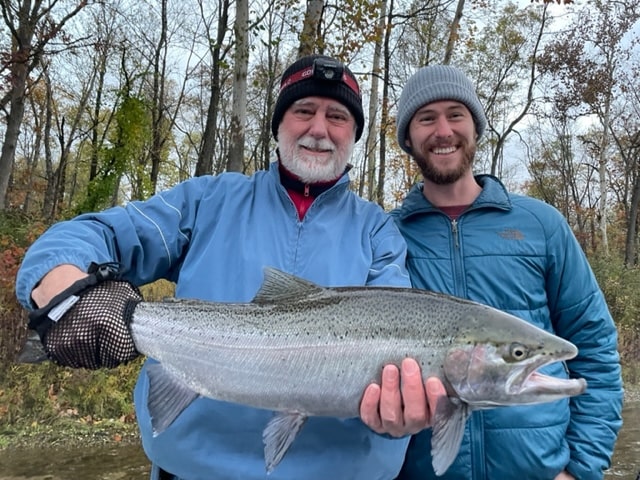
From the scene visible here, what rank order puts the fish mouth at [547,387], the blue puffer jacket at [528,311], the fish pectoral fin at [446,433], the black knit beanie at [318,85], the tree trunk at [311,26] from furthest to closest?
the tree trunk at [311,26]
the black knit beanie at [318,85]
the blue puffer jacket at [528,311]
the fish pectoral fin at [446,433]
the fish mouth at [547,387]

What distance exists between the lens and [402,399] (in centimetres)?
234

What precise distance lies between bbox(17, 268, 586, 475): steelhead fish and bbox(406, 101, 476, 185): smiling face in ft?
3.81

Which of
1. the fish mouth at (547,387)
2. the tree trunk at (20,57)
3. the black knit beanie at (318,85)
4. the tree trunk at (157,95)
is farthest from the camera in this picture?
the tree trunk at (157,95)

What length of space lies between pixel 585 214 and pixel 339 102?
42500 millimetres

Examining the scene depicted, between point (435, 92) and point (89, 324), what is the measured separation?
8.16 ft

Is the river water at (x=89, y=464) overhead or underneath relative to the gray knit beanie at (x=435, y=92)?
underneath

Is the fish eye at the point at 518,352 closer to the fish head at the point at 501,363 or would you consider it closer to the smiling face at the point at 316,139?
the fish head at the point at 501,363

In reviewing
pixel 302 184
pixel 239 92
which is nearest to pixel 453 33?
pixel 239 92

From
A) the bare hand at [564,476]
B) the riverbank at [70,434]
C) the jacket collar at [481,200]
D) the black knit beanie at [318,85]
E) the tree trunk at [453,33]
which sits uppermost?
the tree trunk at [453,33]

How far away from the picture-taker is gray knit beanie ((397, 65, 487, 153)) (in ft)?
11.5

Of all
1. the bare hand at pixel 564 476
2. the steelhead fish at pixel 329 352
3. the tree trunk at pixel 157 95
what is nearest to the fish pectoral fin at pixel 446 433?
the steelhead fish at pixel 329 352

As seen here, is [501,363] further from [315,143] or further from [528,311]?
[315,143]

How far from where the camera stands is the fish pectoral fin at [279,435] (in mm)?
2365

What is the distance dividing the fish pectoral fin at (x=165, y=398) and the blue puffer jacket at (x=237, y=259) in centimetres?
9
